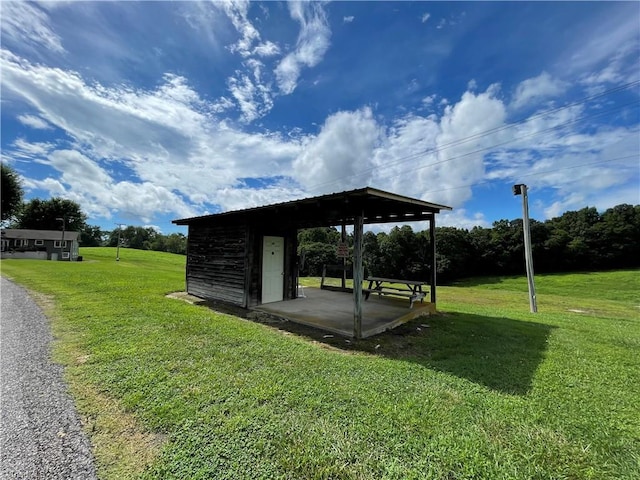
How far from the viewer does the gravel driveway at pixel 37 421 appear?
199 centimetres

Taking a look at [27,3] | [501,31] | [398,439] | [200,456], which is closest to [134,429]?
[200,456]

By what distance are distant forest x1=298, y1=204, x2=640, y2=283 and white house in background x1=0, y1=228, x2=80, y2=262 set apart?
3400 centimetres

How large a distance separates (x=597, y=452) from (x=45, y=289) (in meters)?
14.2

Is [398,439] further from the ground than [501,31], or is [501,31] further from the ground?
[501,31]

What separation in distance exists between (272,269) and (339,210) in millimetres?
3401

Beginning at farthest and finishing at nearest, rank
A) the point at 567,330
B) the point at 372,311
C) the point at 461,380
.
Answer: the point at 372,311 → the point at 567,330 → the point at 461,380

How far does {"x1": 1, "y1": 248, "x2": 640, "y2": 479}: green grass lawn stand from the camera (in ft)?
6.73

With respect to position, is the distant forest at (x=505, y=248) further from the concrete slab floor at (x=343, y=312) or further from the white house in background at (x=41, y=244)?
the white house in background at (x=41, y=244)

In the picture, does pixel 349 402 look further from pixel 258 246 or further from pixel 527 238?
pixel 527 238

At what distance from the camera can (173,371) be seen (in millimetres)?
3504

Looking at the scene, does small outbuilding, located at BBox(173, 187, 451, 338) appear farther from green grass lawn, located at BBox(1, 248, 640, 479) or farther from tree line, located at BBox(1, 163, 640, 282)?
tree line, located at BBox(1, 163, 640, 282)

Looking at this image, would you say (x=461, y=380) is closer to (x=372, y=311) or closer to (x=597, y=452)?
(x=597, y=452)

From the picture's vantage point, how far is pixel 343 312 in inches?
281

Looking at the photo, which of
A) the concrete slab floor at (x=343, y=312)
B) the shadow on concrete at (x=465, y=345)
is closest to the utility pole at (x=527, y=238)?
the shadow on concrete at (x=465, y=345)
